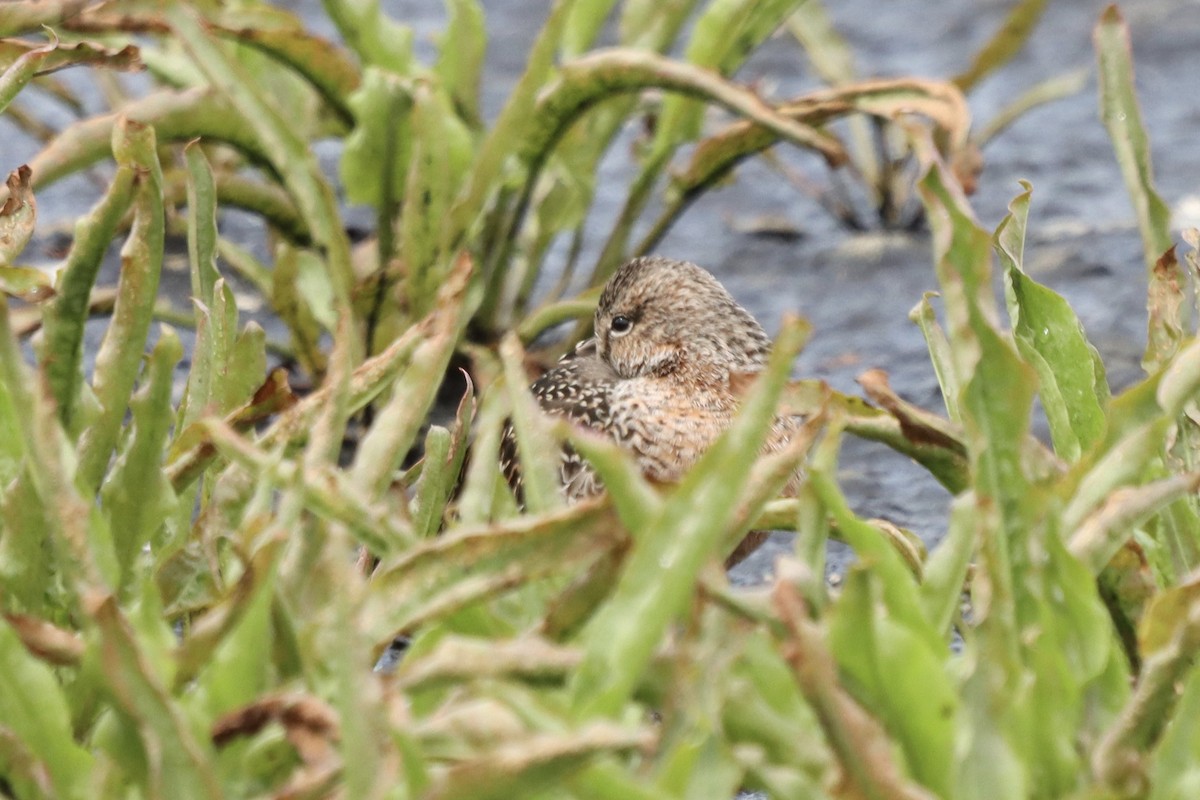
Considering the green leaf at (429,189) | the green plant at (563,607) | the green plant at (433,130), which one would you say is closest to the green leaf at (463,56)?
the green plant at (433,130)

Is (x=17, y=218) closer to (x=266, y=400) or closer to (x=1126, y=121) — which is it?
(x=266, y=400)

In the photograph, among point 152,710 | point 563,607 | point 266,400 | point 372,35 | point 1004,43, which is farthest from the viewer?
point 1004,43

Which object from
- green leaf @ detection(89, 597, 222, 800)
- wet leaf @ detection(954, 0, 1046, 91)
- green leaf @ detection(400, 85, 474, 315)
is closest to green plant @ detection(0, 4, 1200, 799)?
green leaf @ detection(89, 597, 222, 800)

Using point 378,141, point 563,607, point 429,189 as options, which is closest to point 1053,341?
point 563,607

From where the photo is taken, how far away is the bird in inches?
→ 172

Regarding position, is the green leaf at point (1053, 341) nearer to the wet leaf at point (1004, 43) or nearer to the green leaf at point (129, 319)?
the green leaf at point (129, 319)

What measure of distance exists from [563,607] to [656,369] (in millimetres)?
2666

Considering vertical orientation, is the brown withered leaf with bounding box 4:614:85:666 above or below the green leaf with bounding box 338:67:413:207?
below

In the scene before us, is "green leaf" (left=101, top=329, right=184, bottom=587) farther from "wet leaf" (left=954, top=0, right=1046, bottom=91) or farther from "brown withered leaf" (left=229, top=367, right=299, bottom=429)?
"wet leaf" (left=954, top=0, right=1046, bottom=91)

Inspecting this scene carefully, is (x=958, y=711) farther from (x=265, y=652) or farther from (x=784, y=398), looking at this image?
(x=265, y=652)

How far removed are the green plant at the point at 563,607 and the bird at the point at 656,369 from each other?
5.29 feet

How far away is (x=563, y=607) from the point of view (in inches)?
88.7

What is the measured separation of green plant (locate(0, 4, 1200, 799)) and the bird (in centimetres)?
161

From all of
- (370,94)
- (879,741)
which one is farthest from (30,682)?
(370,94)
